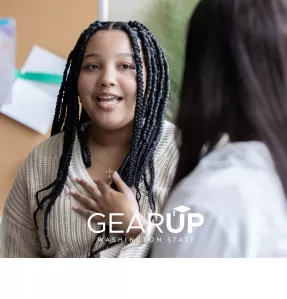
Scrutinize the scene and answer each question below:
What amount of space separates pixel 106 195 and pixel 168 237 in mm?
99

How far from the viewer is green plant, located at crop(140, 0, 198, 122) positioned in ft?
1.95

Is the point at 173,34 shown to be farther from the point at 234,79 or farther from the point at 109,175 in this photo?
the point at 109,175

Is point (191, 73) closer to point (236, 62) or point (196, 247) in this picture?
point (236, 62)

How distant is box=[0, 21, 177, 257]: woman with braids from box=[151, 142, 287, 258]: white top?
46 mm

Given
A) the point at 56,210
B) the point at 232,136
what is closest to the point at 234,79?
the point at 232,136

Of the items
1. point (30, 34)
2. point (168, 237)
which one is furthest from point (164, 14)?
point (168, 237)

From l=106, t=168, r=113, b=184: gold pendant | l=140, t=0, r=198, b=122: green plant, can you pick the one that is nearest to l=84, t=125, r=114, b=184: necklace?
l=106, t=168, r=113, b=184: gold pendant

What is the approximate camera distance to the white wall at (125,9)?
605 millimetres

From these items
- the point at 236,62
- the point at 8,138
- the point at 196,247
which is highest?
the point at 236,62

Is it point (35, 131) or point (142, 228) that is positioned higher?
point (35, 131)

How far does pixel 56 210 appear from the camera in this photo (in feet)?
2.00

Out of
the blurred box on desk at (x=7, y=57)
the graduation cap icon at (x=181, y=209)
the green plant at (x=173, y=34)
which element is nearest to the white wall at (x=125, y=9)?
the green plant at (x=173, y=34)

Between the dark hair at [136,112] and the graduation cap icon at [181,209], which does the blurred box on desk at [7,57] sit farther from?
the graduation cap icon at [181,209]

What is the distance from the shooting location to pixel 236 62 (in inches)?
23.3
